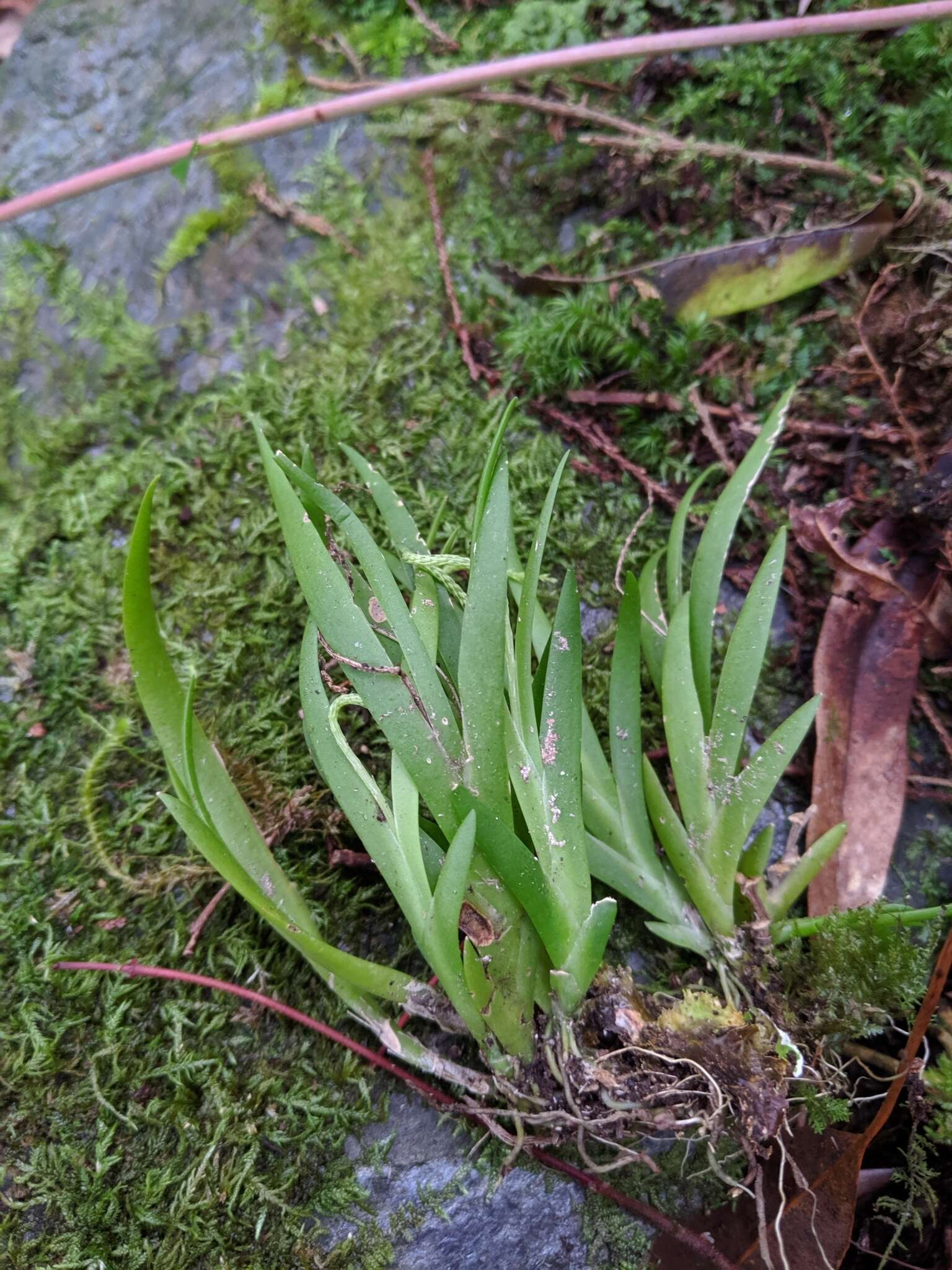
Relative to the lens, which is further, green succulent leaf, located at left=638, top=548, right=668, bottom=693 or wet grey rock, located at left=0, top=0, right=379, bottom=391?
wet grey rock, located at left=0, top=0, right=379, bottom=391

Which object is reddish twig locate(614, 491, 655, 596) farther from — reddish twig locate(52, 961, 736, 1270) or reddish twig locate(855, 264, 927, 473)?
reddish twig locate(52, 961, 736, 1270)

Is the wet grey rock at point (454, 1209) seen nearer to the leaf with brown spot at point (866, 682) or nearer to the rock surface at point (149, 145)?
the leaf with brown spot at point (866, 682)

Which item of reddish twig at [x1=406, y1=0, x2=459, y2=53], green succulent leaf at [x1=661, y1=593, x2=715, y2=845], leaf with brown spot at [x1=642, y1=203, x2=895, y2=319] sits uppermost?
reddish twig at [x1=406, y1=0, x2=459, y2=53]

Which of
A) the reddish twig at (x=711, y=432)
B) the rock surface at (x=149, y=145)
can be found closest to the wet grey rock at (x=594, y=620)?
the rock surface at (x=149, y=145)

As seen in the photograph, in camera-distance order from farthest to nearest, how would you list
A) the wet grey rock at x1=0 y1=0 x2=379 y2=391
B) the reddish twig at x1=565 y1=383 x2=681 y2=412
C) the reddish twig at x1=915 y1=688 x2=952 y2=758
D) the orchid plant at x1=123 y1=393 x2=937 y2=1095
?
the wet grey rock at x1=0 y1=0 x2=379 y2=391 → the reddish twig at x1=565 y1=383 x2=681 y2=412 → the reddish twig at x1=915 y1=688 x2=952 y2=758 → the orchid plant at x1=123 y1=393 x2=937 y2=1095

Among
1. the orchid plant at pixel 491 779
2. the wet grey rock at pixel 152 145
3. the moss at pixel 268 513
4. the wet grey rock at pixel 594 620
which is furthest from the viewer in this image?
the wet grey rock at pixel 152 145

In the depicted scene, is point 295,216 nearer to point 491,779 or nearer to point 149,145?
point 149,145

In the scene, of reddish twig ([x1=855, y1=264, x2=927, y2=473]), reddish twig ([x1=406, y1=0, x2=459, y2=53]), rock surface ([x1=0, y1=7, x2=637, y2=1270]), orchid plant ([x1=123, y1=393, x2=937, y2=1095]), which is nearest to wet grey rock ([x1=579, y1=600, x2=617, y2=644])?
rock surface ([x1=0, y1=7, x2=637, y2=1270])
